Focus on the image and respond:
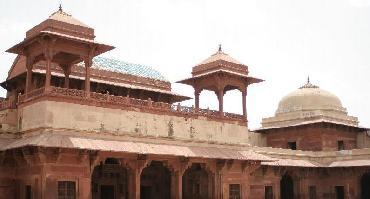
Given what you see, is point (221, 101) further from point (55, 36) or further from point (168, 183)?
point (55, 36)

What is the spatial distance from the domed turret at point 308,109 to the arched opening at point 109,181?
16.1m

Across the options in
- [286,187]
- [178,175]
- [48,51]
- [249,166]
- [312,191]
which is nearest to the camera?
[48,51]

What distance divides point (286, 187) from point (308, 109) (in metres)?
6.43

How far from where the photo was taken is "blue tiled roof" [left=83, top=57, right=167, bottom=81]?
2996 cm

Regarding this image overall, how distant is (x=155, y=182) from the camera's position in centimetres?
2809

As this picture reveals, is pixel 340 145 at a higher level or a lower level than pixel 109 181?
higher

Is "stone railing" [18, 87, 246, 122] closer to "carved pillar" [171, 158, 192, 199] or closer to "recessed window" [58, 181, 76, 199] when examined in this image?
"carved pillar" [171, 158, 192, 199]

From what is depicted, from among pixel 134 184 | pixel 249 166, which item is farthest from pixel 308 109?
pixel 134 184

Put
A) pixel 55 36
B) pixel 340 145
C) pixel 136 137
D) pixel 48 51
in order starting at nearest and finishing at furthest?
1. pixel 55 36
2. pixel 48 51
3. pixel 136 137
4. pixel 340 145

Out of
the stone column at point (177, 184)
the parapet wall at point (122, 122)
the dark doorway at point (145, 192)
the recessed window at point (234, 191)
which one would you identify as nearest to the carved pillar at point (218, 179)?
the recessed window at point (234, 191)

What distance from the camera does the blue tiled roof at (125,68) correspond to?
2996cm

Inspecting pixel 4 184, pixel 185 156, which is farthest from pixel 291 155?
pixel 4 184

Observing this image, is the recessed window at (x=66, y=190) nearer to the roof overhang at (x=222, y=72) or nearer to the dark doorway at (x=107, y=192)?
the dark doorway at (x=107, y=192)

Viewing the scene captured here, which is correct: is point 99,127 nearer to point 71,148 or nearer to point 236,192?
point 71,148
